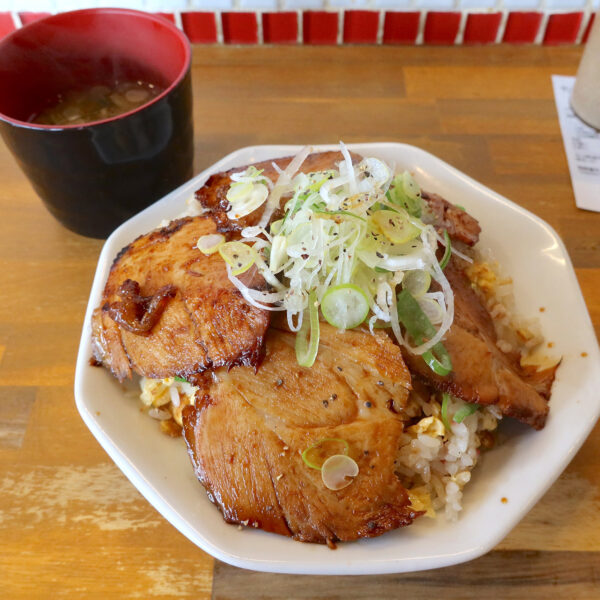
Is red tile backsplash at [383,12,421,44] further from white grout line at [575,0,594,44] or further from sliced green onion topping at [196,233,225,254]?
sliced green onion topping at [196,233,225,254]

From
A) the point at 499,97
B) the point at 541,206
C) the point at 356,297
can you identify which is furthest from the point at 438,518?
the point at 499,97

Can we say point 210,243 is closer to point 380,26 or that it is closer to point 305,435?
point 305,435

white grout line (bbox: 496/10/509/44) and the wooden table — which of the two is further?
white grout line (bbox: 496/10/509/44)

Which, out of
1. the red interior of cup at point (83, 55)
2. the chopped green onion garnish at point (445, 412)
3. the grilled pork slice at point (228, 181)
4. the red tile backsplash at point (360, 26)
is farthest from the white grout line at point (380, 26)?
the chopped green onion garnish at point (445, 412)

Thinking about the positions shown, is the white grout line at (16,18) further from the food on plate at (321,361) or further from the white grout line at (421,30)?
the food on plate at (321,361)

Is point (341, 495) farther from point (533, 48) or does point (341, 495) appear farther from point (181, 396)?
→ point (533, 48)

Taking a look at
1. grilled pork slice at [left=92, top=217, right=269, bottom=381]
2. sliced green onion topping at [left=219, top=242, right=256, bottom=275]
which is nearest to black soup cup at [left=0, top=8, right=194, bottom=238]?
grilled pork slice at [left=92, top=217, right=269, bottom=381]
